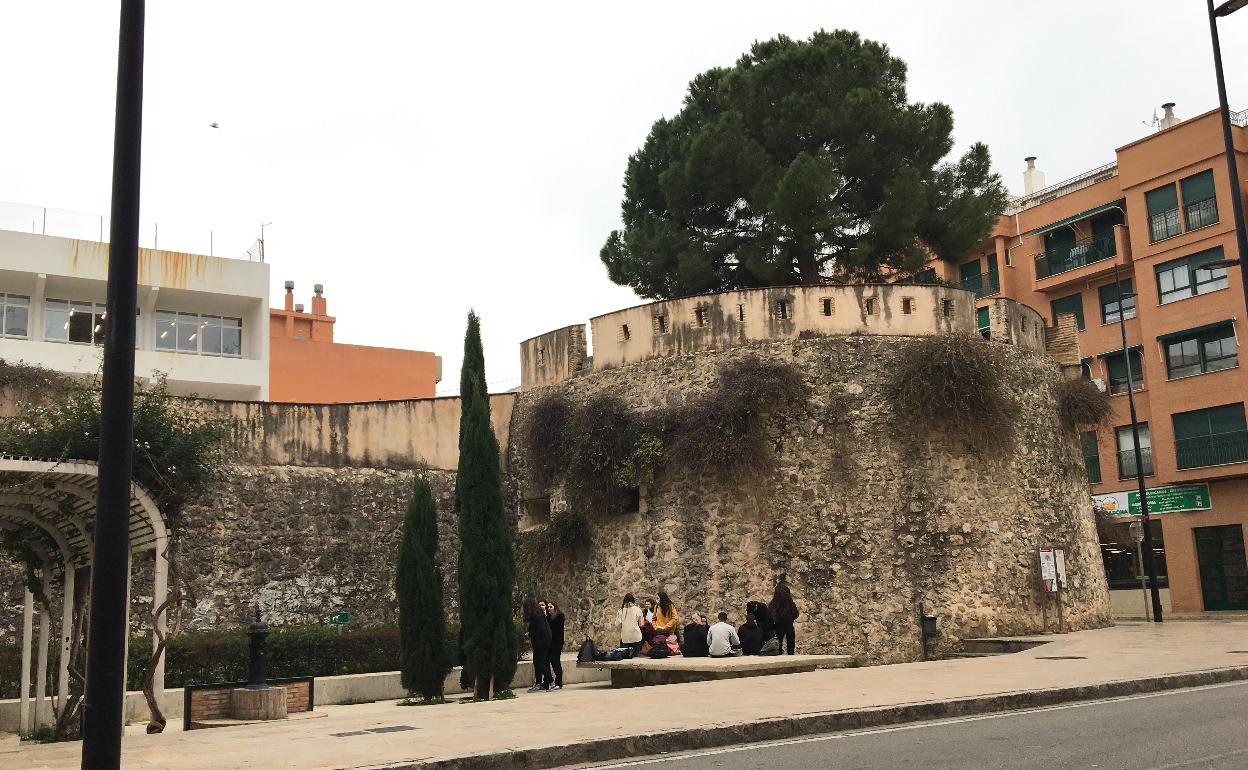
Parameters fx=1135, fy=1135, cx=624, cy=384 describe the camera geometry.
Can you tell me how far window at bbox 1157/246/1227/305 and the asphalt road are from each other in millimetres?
26205

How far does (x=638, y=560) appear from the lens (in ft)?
68.0

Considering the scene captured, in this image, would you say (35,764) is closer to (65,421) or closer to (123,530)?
(123,530)

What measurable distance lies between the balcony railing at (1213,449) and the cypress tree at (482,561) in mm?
25021

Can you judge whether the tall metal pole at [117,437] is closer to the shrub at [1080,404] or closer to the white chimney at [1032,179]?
the shrub at [1080,404]

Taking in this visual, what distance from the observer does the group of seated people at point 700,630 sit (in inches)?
673

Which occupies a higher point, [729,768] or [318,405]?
[318,405]

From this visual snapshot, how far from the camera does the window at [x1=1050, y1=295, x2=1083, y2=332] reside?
3819cm

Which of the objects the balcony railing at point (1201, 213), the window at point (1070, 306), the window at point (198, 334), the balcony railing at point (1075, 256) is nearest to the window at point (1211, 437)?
the balcony railing at point (1201, 213)

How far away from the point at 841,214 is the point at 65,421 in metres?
17.4

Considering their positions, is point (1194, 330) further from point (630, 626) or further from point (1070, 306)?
point (630, 626)

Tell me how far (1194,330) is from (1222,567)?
6894mm

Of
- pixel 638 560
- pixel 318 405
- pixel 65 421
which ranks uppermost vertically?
pixel 318 405

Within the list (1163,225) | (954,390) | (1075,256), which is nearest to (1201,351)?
(1163,225)

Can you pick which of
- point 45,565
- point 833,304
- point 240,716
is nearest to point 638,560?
point 833,304
